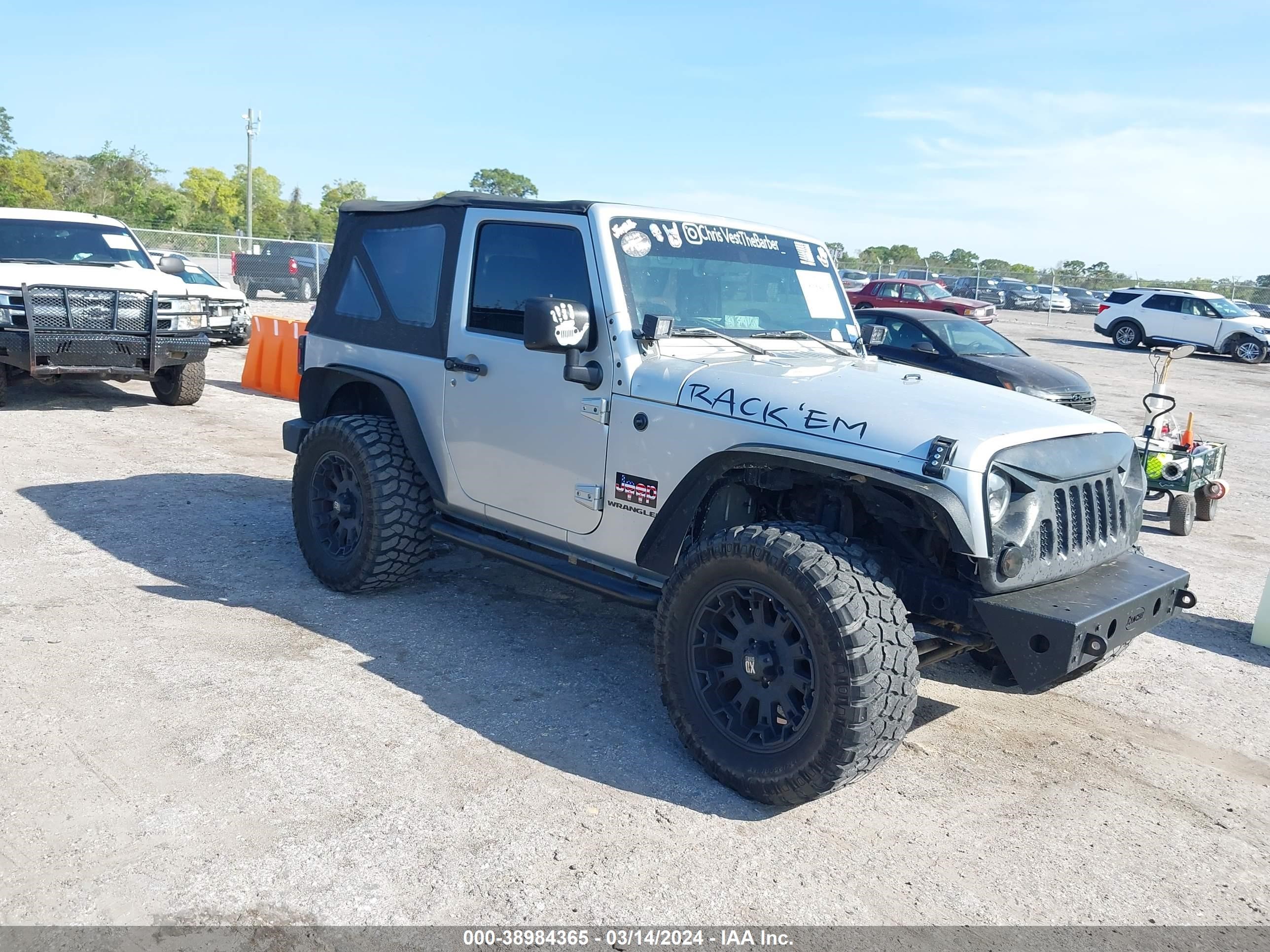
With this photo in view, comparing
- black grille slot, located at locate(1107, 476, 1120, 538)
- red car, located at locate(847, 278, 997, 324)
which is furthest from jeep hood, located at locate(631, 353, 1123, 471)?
red car, located at locate(847, 278, 997, 324)

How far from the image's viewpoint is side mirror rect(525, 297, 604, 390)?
4078 millimetres

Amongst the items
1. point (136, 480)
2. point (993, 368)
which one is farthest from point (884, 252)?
point (136, 480)

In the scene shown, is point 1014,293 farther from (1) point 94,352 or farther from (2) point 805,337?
(2) point 805,337

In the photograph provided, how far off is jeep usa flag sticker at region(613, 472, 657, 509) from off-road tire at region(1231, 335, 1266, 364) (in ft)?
90.1

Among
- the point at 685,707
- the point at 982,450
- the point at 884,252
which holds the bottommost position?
the point at 685,707

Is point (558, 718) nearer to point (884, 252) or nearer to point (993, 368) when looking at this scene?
point (993, 368)

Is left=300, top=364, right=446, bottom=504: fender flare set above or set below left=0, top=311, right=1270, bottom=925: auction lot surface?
above

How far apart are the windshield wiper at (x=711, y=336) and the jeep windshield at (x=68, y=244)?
844cm

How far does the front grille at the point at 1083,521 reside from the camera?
3.62 metres

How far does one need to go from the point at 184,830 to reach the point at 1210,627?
17.9 ft

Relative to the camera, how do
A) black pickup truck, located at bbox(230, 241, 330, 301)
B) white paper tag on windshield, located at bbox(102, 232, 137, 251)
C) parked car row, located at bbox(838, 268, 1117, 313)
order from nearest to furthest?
1. white paper tag on windshield, located at bbox(102, 232, 137, 251)
2. black pickup truck, located at bbox(230, 241, 330, 301)
3. parked car row, located at bbox(838, 268, 1117, 313)

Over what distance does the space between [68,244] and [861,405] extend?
32.0 ft

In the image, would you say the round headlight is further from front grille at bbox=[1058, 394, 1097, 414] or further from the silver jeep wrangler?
front grille at bbox=[1058, 394, 1097, 414]

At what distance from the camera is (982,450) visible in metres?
3.41
